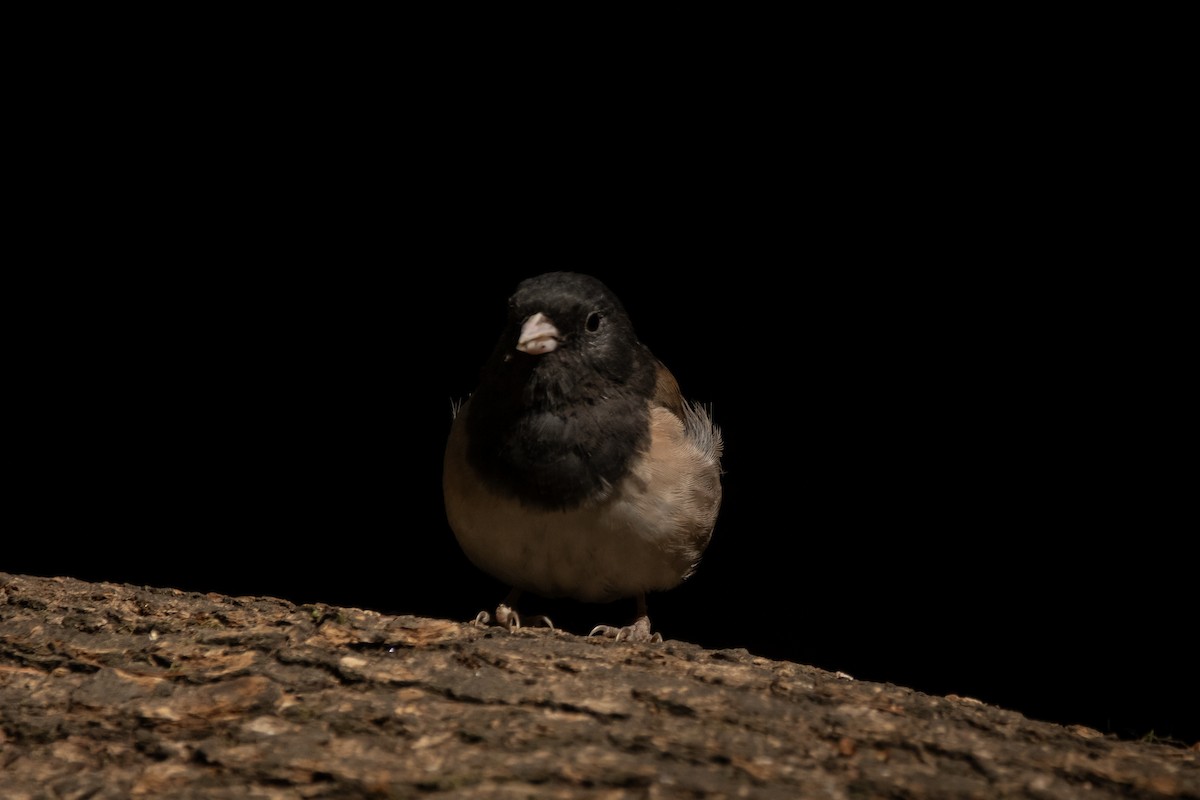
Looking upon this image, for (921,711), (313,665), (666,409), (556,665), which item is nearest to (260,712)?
(313,665)

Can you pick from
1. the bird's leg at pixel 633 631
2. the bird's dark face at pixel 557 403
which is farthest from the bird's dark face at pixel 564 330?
the bird's leg at pixel 633 631

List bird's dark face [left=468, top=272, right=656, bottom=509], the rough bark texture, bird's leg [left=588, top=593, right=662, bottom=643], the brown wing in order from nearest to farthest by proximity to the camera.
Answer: the rough bark texture
bird's dark face [left=468, top=272, right=656, bottom=509]
bird's leg [left=588, top=593, right=662, bottom=643]
the brown wing

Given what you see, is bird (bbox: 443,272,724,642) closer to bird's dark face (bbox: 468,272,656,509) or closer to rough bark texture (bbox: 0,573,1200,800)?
bird's dark face (bbox: 468,272,656,509)

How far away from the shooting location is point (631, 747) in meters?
2.21

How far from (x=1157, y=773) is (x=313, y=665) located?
5.63 ft

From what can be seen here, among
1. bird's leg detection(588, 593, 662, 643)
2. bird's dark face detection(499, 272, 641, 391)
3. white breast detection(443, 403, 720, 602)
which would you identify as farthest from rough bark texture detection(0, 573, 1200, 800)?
bird's dark face detection(499, 272, 641, 391)

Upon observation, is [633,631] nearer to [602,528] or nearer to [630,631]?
[630,631]

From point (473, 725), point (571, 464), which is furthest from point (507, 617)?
point (473, 725)

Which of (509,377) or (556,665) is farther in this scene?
(509,377)

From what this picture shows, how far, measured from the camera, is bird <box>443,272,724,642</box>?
3.33 meters

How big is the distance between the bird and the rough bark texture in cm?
58

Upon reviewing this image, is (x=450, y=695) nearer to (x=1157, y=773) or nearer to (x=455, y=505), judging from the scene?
(x=455, y=505)

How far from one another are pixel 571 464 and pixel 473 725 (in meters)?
1.12

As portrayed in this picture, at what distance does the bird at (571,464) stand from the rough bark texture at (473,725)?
58 cm
